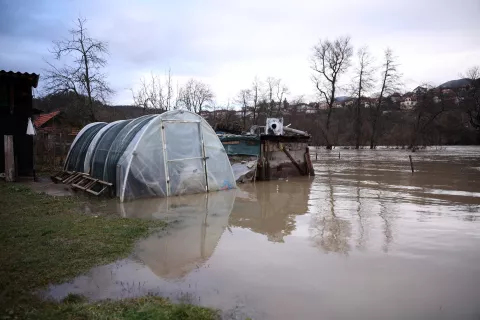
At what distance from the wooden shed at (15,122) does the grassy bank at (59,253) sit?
3886mm

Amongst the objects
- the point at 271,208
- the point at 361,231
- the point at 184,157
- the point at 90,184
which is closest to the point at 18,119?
the point at 90,184

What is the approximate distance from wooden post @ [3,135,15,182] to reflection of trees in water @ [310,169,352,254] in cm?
1157

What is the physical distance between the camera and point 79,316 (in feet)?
11.8

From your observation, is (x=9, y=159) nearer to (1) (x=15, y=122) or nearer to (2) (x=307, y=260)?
(1) (x=15, y=122)

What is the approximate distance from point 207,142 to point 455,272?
8692mm

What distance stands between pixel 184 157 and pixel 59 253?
640 cm

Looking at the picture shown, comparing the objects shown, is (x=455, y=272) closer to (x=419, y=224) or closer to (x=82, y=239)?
(x=419, y=224)

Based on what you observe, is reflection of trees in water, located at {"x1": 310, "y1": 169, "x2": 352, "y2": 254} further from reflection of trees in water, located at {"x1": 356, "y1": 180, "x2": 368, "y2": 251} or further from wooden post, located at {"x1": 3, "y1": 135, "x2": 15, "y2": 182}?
wooden post, located at {"x1": 3, "y1": 135, "x2": 15, "y2": 182}

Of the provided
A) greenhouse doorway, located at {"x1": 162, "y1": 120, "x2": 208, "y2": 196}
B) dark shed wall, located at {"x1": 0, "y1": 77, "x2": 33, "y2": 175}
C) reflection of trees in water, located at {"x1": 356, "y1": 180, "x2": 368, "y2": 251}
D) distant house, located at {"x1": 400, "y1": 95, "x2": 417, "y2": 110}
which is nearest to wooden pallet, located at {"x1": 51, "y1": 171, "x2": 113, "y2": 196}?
dark shed wall, located at {"x1": 0, "y1": 77, "x2": 33, "y2": 175}

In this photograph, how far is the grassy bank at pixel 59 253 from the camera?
3695 mm

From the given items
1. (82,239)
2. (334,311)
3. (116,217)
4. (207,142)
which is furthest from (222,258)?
(207,142)

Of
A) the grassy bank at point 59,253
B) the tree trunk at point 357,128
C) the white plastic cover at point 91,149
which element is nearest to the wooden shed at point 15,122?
the white plastic cover at point 91,149

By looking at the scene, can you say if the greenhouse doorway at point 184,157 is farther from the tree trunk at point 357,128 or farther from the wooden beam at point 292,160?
the tree trunk at point 357,128

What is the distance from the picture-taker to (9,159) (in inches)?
510
